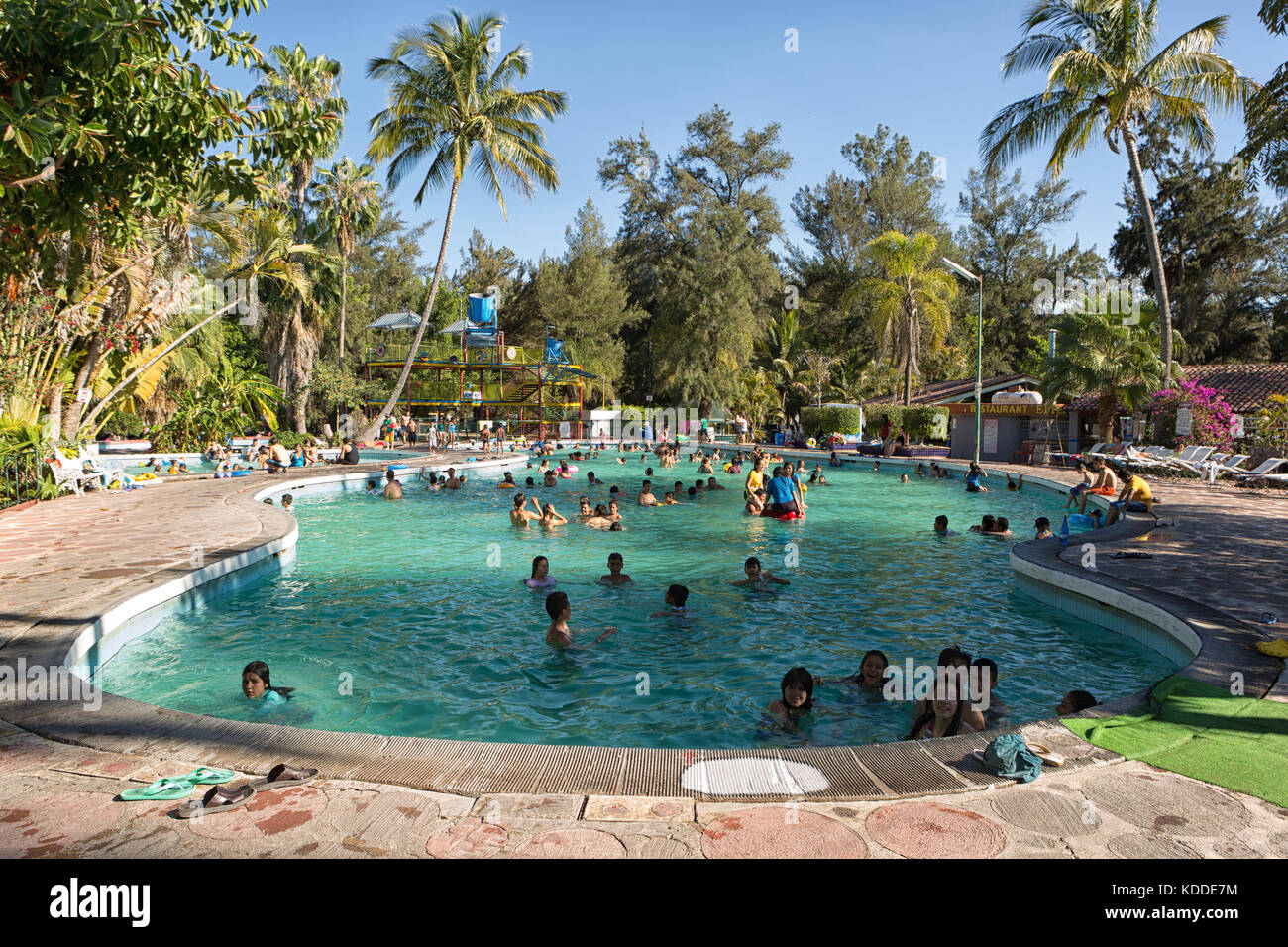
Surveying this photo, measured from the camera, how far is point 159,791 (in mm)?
4043

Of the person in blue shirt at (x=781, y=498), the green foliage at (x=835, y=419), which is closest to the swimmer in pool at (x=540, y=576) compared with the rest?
the person in blue shirt at (x=781, y=498)

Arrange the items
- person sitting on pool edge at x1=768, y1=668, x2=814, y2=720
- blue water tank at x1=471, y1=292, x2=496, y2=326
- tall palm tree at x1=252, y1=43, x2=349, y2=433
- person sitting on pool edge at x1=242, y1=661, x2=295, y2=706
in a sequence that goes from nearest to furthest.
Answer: person sitting on pool edge at x1=768, y1=668, x2=814, y2=720 < person sitting on pool edge at x1=242, y1=661, x2=295, y2=706 < tall palm tree at x1=252, y1=43, x2=349, y2=433 < blue water tank at x1=471, y1=292, x2=496, y2=326

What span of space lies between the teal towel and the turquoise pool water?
2.15 metres

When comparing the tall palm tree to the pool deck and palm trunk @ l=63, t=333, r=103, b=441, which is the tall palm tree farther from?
the pool deck

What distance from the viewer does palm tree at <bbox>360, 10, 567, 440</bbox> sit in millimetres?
29719

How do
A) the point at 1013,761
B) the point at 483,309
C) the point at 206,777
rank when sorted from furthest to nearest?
the point at 483,309, the point at 1013,761, the point at 206,777

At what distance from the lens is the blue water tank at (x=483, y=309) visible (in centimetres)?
4538

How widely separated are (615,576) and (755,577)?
6.82ft

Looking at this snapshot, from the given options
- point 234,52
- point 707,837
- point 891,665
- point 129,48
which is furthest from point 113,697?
point 891,665

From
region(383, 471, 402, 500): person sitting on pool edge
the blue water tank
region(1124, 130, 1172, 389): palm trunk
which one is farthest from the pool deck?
the blue water tank

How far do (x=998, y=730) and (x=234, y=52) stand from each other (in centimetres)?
941

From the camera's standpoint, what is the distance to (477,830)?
3781mm

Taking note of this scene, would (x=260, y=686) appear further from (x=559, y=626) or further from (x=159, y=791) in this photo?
(x=159, y=791)

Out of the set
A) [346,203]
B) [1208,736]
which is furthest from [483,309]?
[1208,736]
